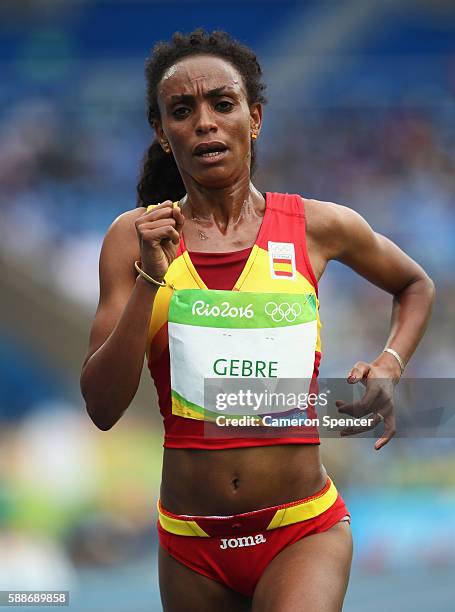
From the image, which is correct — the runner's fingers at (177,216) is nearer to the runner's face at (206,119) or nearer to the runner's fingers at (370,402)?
the runner's face at (206,119)

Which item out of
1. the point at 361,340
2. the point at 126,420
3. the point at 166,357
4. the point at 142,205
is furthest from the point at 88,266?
the point at 166,357

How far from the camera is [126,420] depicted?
622 cm

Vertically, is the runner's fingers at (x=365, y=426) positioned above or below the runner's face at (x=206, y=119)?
below

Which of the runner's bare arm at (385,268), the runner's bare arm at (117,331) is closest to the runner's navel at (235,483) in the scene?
the runner's bare arm at (117,331)

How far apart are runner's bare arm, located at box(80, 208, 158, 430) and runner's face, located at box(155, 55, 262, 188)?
195 millimetres

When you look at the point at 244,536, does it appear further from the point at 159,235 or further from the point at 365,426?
the point at 159,235

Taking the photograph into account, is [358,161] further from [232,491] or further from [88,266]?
[232,491]

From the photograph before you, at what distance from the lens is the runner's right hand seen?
2.24 m

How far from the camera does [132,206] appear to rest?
7.71 metres

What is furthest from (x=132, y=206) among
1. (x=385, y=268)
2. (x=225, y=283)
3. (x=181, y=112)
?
(x=225, y=283)

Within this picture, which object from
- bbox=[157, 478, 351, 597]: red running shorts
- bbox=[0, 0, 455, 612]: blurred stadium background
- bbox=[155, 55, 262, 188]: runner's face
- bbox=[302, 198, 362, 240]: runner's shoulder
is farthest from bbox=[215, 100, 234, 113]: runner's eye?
bbox=[0, 0, 455, 612]: blurred stadium background

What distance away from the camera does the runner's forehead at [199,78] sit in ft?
8.63

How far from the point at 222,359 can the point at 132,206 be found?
5316 millimetres

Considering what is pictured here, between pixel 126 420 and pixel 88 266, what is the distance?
1340mm
